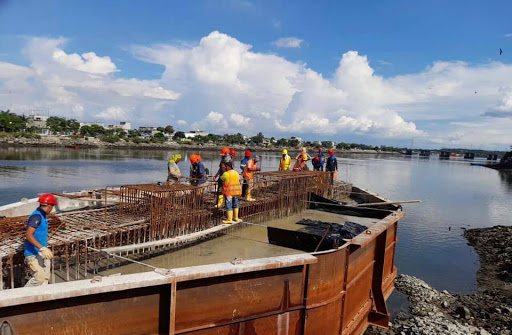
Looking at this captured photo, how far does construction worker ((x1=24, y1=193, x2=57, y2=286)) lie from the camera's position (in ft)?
15.0

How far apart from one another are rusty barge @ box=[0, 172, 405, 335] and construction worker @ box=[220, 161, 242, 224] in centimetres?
49

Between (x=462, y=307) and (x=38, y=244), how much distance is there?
12291 mm

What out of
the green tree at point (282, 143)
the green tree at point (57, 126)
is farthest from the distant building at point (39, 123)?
the green tree at point (282, 143)

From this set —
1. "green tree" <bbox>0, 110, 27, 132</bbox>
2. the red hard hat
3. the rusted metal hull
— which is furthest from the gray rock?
"green tree" <bbox>0, 110, 27, 132</bbox>

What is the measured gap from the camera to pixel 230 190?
8.90m

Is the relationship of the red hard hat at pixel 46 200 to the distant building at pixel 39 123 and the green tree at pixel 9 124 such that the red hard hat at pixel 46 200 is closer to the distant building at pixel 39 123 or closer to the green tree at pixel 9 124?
the green tree at pixel 9 124

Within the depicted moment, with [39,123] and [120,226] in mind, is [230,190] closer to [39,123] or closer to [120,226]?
[120,226]

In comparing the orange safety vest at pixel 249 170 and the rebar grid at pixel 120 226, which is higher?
the orange safety vest at pixel 249 170

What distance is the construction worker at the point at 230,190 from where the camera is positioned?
891 cm

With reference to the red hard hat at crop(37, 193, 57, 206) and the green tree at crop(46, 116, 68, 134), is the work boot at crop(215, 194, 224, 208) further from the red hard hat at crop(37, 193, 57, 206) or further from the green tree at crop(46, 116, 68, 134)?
the green tree at crop(46, 116, 68, 134)

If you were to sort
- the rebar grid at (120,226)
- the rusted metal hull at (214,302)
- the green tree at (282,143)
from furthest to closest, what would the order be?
the green tree at (282,143) < the rebar grid at (120,226) < the rusted metal hull at (214,302)

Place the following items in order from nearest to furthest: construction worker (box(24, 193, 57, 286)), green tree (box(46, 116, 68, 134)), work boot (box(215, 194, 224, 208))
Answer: construction worker (box(24, 193, 57, 286))
work boot (box(215, 194, 224, 208))
green tree (box(46, 116, 68, 134))

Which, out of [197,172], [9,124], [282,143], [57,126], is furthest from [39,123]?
[197,172]

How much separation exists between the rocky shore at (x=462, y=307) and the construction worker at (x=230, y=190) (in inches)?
199
